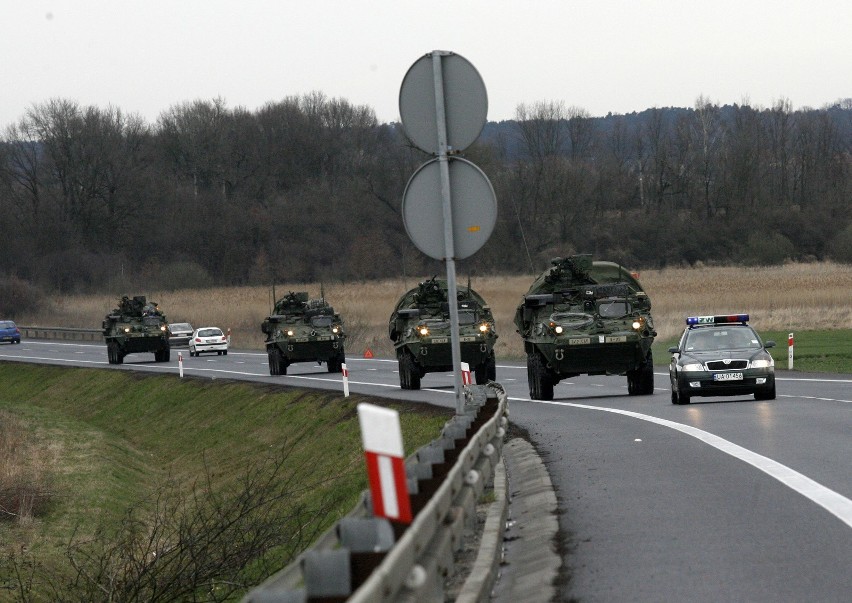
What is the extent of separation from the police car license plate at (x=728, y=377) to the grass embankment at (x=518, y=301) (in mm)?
12035

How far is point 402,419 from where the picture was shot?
2742 centimetres

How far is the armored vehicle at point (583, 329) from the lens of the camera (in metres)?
28.0

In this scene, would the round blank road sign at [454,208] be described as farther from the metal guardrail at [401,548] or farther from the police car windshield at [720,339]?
the police car windshield at [720,339]

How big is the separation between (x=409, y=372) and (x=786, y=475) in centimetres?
2259

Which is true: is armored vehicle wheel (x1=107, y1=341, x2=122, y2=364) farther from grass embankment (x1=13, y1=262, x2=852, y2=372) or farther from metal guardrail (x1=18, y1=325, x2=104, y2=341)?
metal guardrail (x1=18, y1=325, x2=104, y2=341)

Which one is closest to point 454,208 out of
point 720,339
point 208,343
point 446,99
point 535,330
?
point 446,99

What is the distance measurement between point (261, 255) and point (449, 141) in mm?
96835

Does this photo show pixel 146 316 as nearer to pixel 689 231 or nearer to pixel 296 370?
pixel 296 370

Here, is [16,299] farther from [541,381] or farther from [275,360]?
[541,381]

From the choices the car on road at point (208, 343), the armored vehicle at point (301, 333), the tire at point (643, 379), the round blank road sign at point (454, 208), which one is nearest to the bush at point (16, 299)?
the car on road at point (208, 343)

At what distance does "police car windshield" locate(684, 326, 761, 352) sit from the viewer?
1005 inches

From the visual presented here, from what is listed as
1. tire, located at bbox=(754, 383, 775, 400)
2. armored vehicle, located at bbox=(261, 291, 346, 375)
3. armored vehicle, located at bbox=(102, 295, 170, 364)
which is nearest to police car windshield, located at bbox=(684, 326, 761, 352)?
tire, located at bbox=(754, 383, 775, 400)

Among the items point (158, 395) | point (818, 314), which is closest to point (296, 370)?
point (158, 395)

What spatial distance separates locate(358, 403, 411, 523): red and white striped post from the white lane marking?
4.72 metres
